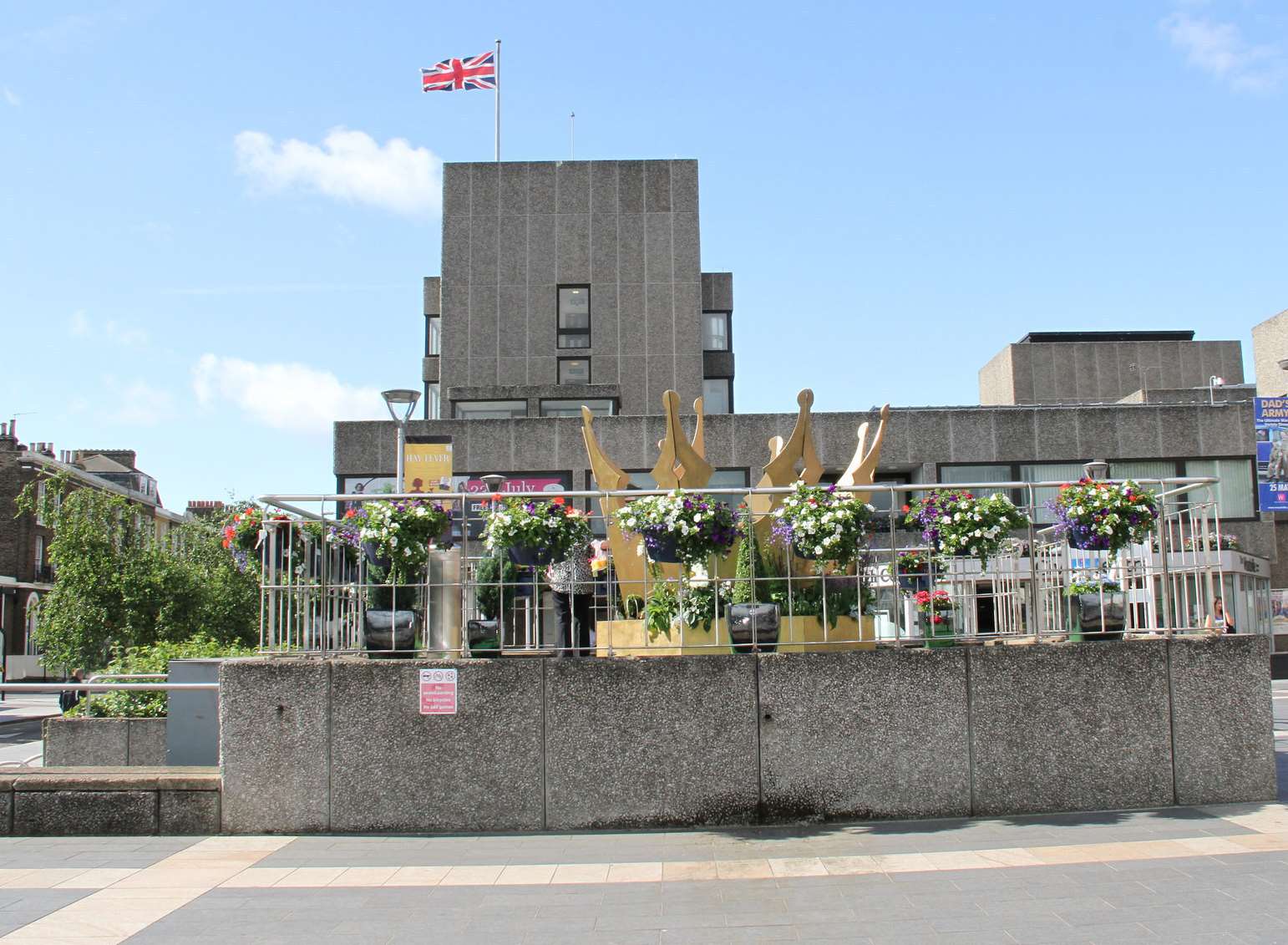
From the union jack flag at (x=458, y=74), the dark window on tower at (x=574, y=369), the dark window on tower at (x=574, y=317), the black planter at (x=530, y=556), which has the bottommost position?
the black planter at (x=530, y=556)

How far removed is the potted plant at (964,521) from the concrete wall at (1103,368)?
39.1 m

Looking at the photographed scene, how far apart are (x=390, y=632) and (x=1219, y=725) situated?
7.81 m

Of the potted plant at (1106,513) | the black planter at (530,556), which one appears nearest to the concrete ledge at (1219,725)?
the potted plant at (1106,513)

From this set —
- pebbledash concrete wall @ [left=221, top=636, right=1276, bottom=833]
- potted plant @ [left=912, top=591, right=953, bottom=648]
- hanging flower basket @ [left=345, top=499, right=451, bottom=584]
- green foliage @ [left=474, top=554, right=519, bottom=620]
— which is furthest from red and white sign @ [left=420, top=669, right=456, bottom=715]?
potted plant @ [left=912, top=591, right=953, bottom=648]

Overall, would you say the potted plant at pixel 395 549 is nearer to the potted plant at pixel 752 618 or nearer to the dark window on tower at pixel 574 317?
the potted plant at pixel 752 618

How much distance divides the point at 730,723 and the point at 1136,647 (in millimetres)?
3873

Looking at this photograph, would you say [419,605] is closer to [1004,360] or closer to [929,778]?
[929,778]

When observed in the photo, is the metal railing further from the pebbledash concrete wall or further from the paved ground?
the paved ground

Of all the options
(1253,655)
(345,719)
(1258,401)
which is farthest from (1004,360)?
(345,719)

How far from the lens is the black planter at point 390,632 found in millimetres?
10492

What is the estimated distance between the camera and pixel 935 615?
1227 cm

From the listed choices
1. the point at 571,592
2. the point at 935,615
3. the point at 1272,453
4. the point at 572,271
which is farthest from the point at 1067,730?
the point at 572,271

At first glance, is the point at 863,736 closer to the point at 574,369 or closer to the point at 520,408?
the point at 520,408

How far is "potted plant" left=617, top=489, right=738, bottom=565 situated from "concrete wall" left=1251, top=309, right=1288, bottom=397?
39.2m
